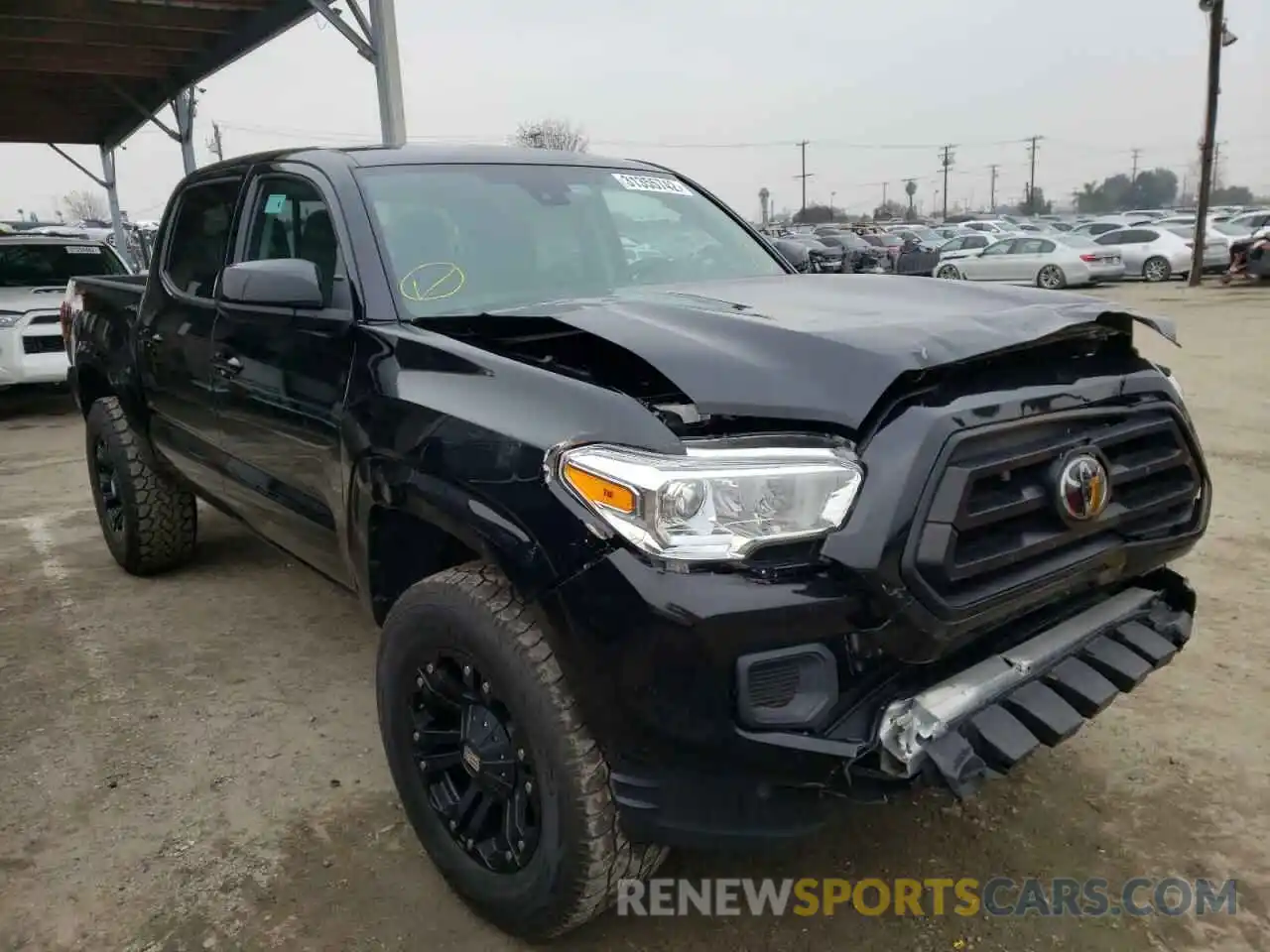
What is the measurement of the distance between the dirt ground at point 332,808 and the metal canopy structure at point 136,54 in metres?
5.03

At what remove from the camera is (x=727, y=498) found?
1.82 metres

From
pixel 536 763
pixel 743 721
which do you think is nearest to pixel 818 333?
pixel 743 721

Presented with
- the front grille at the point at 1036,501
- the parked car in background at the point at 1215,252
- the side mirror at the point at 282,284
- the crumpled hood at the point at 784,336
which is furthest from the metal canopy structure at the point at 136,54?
the parked car in background at the point at 1215,252

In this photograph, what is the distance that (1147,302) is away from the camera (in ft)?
58.4

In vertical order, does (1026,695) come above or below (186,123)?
below

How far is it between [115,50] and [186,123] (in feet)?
5.13

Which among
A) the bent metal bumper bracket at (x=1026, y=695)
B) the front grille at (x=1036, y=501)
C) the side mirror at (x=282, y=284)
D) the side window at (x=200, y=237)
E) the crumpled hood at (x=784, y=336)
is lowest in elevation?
the bent metal bumper bracket at (x=1026, y=695)

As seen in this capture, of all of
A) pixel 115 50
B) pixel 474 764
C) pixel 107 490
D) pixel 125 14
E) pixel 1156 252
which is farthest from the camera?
pixel 1156 252

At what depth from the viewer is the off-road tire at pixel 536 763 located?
1.93 m

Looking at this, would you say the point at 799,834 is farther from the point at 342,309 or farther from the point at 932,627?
the point at 342,309

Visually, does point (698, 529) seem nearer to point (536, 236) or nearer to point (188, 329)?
point (536, 236)

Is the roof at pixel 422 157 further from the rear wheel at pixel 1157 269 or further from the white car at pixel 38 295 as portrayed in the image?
the rear wheel at pixel 1157 269

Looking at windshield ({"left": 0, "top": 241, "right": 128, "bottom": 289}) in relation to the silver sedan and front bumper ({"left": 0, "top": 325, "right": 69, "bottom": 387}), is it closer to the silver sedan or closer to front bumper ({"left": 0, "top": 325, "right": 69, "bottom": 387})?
front bumper ({"left": 0, "top": 325, "right": 69, "bottom": 387})

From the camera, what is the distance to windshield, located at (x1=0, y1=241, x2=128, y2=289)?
9945 millimetres
